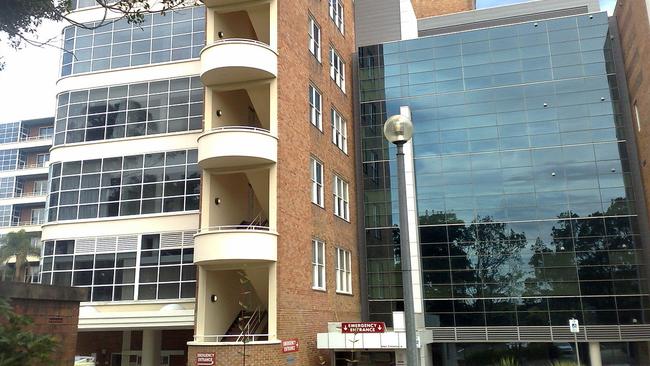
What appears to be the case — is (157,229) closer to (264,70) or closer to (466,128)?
(264,70)

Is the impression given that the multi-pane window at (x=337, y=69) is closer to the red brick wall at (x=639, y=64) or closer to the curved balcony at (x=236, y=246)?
the curved balcony at (x=236, y=246)

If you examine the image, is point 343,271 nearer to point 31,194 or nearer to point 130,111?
point 130,111

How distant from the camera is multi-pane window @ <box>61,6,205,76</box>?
2828 centimetres

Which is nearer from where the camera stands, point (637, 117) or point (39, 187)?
point (637, 117)

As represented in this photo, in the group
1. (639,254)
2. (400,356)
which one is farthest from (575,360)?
(400,356)

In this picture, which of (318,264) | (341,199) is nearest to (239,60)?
(318,264)

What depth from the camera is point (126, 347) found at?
30.2 meters

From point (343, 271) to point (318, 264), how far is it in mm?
4575

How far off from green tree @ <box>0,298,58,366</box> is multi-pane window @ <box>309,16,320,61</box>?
21550 millimetres

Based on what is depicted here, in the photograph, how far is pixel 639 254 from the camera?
1136 inches

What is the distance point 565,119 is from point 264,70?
18788mm

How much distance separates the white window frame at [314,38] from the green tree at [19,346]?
70.7 ft

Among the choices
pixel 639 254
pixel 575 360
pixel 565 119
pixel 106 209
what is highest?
pixel 565 119

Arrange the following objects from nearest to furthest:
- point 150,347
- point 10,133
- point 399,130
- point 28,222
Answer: point 399,130
point 150,347
point 28,222
point 10,133
